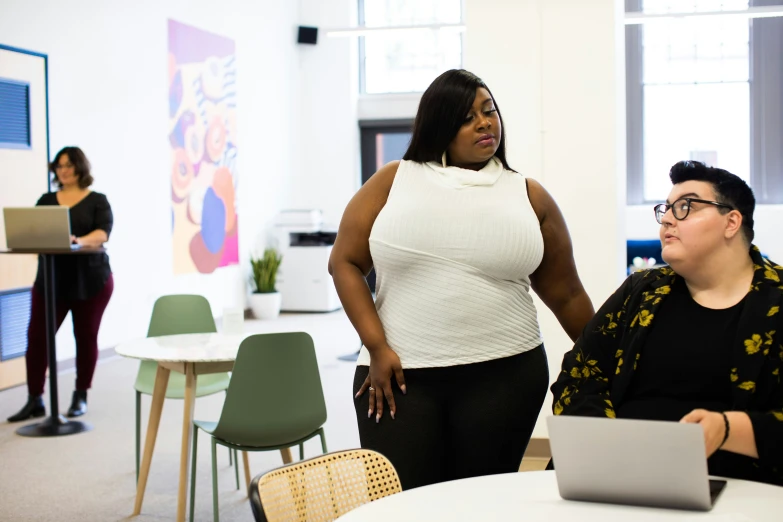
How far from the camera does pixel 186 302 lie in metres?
4.18

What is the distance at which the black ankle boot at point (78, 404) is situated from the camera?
17.1 feet

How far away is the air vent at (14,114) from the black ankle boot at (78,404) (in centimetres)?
182

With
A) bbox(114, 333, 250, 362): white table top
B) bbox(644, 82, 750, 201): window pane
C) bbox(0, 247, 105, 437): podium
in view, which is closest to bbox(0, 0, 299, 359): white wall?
bbox(0, 247, 105, 437): podium

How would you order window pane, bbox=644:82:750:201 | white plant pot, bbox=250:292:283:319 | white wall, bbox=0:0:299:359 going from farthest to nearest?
window pane, bbox=644:82:750:201
white plant pot, bbox=250:292:283:319
white wall, bbox=0:0:299:359

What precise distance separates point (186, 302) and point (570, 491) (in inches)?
118

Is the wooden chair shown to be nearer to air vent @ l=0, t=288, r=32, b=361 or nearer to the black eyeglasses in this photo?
the black eyeglasses

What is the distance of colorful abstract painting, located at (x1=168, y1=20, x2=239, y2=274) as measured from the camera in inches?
330

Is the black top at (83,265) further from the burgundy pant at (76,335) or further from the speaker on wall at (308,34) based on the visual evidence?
the speaker on wall at (308,34)

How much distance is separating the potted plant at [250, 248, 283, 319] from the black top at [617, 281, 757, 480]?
831 cm

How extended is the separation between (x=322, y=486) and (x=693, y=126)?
9.67m

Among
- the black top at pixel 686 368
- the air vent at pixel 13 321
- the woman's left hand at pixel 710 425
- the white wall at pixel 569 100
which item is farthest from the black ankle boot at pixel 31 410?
the woman's left hand at pixel 710 425

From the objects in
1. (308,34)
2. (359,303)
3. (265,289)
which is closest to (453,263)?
(359,303)

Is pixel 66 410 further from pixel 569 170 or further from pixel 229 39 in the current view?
pixel 229 39

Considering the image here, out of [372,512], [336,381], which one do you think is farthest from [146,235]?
[372,512]
